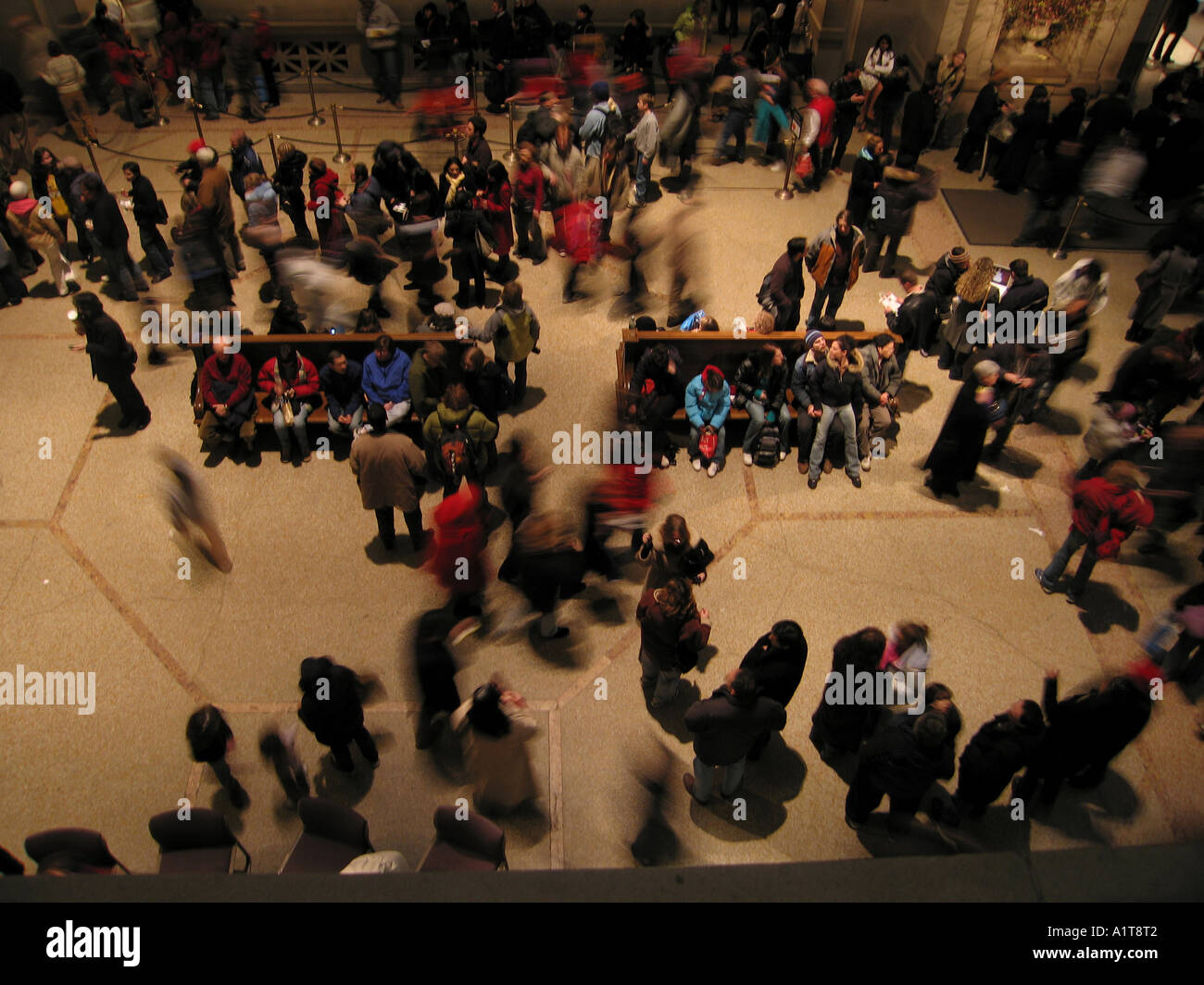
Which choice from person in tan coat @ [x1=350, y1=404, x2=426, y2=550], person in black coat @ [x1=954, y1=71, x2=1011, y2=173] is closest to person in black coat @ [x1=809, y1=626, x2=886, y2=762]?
person in tan coat @ [x1=350, y1=404, x2=426, y2=550]

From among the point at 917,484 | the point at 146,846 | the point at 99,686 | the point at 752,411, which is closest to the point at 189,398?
the point at 99,686

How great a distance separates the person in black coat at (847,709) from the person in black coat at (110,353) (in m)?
7.07

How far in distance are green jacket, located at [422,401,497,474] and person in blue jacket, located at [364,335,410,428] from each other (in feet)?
2.80

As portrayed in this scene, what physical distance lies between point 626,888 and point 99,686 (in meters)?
5.95

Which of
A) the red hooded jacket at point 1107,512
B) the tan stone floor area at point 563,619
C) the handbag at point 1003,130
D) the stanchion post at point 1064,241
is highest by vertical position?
the handbag at point 1003,130

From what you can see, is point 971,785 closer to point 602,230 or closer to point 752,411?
point 752,411

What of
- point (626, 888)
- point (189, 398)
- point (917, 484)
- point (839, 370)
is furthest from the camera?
point (189, 398)

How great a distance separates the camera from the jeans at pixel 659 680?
20.7ft

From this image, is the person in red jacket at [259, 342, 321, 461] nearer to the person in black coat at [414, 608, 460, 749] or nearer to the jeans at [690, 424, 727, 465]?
the person in black coat at [414, 608, 460, 749]

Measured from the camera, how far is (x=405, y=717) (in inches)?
256

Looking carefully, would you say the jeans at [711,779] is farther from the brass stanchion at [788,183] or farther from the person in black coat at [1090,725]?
the brass stanchion at [788,183]

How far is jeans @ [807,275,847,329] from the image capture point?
9.46 m

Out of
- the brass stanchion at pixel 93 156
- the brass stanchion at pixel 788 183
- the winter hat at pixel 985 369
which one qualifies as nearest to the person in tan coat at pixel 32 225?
the brass stanchion at pixel 93 156
